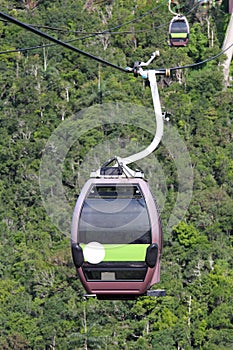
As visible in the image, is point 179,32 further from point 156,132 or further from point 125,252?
point 156,132

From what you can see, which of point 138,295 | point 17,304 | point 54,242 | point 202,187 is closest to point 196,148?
point 202,187

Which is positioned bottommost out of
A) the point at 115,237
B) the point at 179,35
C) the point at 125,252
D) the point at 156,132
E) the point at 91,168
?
the point at 91,168

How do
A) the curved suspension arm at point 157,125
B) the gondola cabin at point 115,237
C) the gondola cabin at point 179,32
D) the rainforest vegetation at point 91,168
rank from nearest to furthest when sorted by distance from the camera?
the curved suspension arm at point 157,125 < the gondola cabin at point 115,237 < the gondola cabin at point 179,32 < the rainforest vegetation at point 91,168

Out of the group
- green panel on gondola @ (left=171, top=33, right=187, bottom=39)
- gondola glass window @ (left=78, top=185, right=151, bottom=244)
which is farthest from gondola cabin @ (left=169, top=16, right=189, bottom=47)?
gondola glass window @ (left=78, top=185, right=151, bottom=244)

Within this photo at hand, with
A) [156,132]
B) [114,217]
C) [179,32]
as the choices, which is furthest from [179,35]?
[156,132]

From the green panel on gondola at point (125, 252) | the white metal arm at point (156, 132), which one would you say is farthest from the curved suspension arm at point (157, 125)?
the green panel on gondola at point (125, 252)

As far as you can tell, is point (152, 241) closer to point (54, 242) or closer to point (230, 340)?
point (230, 340)

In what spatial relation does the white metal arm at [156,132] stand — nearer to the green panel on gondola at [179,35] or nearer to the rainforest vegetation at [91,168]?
the green panel on gondola at [179,35]
